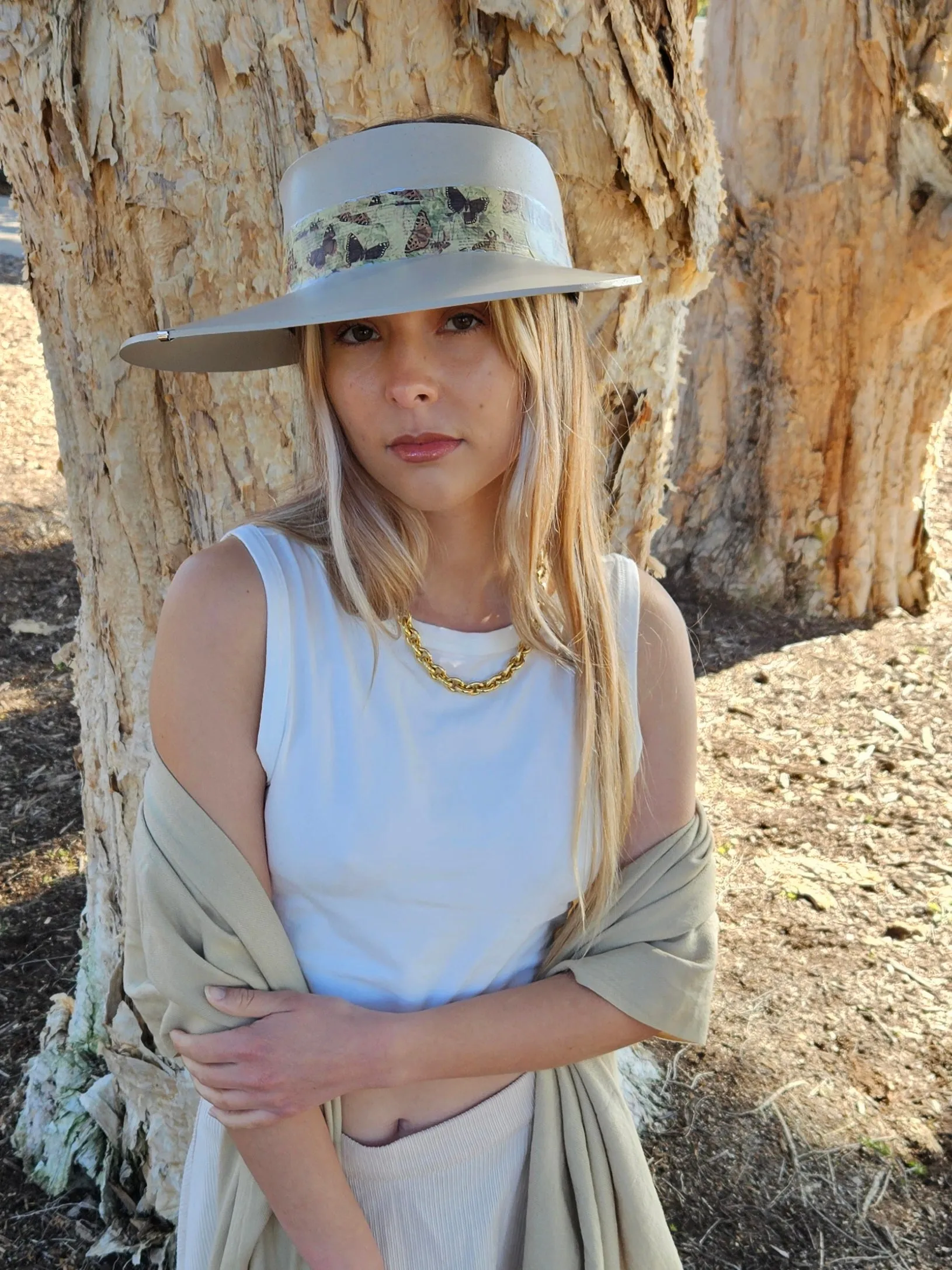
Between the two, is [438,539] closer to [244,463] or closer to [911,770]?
[244,463]

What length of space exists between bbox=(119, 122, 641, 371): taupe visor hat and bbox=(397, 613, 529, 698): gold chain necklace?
0.40m

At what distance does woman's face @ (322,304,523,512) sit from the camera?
1.36m

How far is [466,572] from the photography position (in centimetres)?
155

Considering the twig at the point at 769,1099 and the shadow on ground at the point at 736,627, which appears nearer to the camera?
the twig at the point at 769,1099

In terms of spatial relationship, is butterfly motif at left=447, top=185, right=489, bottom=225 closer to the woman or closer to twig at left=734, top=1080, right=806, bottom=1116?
the woman

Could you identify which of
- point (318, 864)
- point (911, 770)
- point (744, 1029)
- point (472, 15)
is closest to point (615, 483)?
point (472, 15)

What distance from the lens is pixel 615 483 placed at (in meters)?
2.21

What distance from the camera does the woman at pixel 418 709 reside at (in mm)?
1312

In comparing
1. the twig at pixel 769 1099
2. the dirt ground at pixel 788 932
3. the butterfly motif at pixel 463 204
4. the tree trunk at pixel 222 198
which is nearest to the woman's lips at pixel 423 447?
the butterfly motif at pixel 463 204

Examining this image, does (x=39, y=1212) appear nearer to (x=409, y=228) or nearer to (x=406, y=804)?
(x=406, y=804)

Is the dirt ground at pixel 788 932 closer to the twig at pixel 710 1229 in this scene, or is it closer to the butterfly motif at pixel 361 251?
the twig at pixel 710 1229

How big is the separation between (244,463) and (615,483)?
2.40ft

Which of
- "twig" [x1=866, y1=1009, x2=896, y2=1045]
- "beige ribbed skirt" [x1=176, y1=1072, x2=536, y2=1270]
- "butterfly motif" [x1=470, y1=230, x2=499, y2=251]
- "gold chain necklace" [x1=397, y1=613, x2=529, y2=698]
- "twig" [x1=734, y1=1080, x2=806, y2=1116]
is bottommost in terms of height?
"twig" [x1=734, y1=1080, x2=806, y2=1116]

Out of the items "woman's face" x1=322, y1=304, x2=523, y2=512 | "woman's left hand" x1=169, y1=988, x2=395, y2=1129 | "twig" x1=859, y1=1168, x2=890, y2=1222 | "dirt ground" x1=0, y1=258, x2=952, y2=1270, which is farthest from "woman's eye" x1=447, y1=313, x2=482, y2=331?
"twig" x1=859, y1=1168, x2=890, y2=1222
